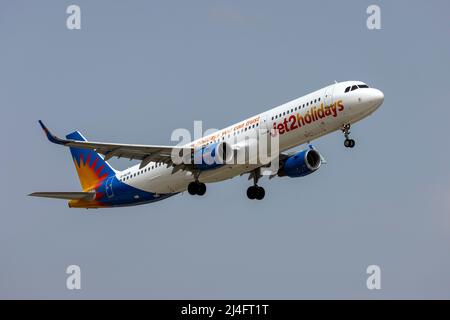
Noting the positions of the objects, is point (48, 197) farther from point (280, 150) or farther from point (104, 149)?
point (280, 150)

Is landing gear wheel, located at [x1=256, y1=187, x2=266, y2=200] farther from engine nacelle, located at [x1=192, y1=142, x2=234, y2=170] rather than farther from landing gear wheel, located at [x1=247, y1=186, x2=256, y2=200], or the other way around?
engine nacelle, located at [x1=192, y1=142, x2=234, y2=170]

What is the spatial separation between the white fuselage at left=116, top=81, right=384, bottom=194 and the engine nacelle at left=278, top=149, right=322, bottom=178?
12.2ft

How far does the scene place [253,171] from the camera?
214 ft

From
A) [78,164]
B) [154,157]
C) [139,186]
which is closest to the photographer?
[154,157]

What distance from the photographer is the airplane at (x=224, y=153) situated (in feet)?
189

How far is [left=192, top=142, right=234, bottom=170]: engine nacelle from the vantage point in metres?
59.7

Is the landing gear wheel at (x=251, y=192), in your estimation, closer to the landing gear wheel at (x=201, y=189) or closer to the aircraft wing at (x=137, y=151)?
the landing gear wheel at (x=201, y=189)

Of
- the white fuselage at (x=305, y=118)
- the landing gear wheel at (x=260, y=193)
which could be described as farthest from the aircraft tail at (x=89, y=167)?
the landing gear wheel at (x=260, y=193)

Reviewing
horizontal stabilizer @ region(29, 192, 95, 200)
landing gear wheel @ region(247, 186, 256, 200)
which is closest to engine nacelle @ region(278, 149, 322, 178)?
landing gear wheel @ region(247, 186, 256, 200)

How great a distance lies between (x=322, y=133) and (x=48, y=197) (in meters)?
18.8

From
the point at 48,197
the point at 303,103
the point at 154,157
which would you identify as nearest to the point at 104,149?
the point at 154,157

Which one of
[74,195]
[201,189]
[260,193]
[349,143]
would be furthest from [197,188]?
[74,195]

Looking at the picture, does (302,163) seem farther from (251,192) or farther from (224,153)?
(224,153)

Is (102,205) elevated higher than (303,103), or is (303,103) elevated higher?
(303,103)
